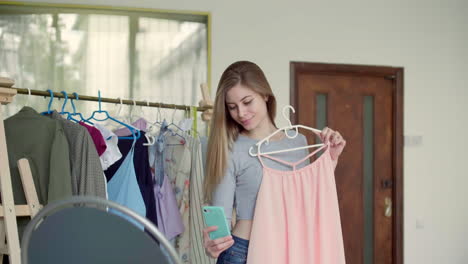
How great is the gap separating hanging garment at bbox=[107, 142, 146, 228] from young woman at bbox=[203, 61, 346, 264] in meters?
0.75

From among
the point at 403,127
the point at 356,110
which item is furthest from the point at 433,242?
the point at 356,110

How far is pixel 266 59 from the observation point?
3.83 meters

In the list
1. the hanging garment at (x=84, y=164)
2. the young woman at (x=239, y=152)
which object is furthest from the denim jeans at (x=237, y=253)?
the hanging garment at (x=84, y=164)

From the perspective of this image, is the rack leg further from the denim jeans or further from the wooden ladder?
the denim jeans

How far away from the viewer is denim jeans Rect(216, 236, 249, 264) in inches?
68.3

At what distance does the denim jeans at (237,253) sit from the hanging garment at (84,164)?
0.73 metres

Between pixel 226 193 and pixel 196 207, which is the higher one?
pixel 226 193

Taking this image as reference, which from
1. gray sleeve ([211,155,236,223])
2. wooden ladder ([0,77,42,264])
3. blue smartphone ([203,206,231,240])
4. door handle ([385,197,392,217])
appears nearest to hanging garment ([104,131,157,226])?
wooden ladder ([0,77,42,264])

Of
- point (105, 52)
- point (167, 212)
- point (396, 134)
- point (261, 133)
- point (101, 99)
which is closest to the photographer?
point (261, 133)

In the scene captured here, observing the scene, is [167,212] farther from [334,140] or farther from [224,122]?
[334,140]

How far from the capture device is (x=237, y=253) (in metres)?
1.74

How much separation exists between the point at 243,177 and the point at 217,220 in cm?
22

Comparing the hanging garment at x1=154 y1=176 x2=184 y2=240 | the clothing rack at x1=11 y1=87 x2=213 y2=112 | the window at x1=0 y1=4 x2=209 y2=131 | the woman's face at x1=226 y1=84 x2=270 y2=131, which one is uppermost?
the window at x1=0 y1=4 x2=209 y2=131

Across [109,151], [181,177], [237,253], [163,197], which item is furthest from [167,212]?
[237,253]
